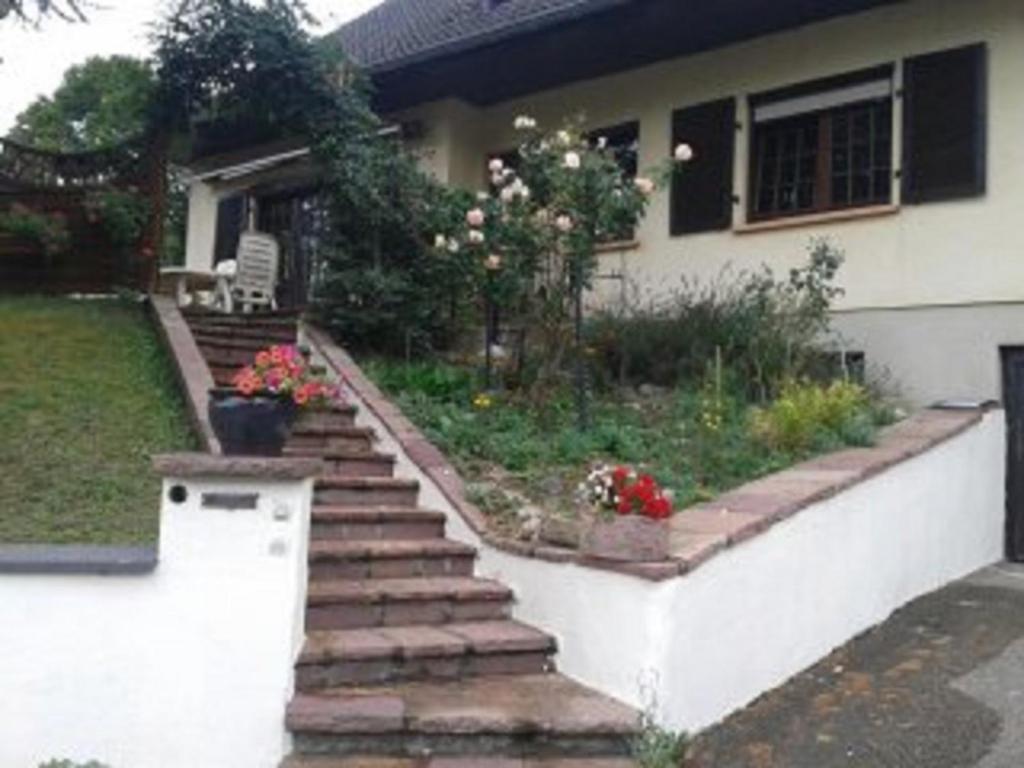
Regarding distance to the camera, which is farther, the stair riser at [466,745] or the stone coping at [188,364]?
the stone coping at [188,364]

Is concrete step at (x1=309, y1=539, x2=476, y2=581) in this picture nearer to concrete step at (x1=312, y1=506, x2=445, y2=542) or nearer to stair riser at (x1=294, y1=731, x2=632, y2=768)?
concrete step at (x1=312, y1=506, x2=445, y2=542)

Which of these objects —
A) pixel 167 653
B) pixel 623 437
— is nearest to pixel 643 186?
pixel 623 437

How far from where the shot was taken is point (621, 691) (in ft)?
17.0

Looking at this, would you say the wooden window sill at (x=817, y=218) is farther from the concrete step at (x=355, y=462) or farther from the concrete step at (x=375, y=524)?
the concrete step at (x=375, y=524)

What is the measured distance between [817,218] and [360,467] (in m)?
4.94

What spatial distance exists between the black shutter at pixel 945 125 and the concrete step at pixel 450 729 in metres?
6.02

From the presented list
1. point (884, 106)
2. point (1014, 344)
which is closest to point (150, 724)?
point (1014, 344)

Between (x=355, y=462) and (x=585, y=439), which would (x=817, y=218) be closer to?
(x=585, y=439)

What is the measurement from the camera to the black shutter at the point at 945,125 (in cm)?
916

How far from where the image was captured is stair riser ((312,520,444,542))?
21.1 feet

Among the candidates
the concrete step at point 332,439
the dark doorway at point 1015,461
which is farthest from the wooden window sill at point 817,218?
the concrete step at point 332,439

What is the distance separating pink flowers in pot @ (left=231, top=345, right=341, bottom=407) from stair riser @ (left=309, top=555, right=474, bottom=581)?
36.8 inches

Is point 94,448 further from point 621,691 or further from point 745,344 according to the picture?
point 745,344

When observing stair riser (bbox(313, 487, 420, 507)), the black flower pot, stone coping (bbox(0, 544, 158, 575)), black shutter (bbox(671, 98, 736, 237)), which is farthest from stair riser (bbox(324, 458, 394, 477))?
black shutter (bbox(671, 98, 736, 237))
